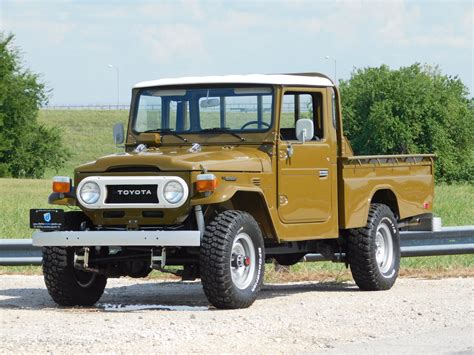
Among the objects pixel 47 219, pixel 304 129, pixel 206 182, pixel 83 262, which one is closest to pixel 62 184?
pixel 47 219

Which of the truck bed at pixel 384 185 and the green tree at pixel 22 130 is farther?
the green tree at pixel 22 130

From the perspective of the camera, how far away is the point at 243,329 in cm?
955

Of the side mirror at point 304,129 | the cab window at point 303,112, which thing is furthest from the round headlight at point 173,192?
the cab window at point 303,112

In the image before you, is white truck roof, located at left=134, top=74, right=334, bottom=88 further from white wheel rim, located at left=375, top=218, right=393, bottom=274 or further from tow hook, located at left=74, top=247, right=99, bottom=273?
tow hook, located at left=74, top=247, right=99, bottom=273

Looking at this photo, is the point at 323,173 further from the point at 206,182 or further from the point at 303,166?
the point at 206,182

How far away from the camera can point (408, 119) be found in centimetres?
7906

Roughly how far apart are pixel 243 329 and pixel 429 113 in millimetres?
72094

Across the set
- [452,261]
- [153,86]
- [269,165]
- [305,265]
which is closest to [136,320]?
[269,165]

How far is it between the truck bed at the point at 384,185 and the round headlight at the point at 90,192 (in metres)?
2.87

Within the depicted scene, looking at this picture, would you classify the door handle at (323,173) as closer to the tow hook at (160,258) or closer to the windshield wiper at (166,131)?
the windshield wiper at (166,131)

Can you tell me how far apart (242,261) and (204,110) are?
6.60ft

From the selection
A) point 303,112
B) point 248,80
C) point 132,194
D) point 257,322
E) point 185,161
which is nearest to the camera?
point 257,322

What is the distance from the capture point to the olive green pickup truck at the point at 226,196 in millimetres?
11102

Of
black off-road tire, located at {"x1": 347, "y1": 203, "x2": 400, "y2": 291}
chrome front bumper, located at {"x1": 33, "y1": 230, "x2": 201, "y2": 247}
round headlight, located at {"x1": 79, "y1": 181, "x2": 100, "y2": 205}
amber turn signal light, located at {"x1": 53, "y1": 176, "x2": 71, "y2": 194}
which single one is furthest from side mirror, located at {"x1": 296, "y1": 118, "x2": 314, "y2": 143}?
amber turn signal light, located at {"x1": 53, "y1": 176, "x2": 71, "y2": 194}
